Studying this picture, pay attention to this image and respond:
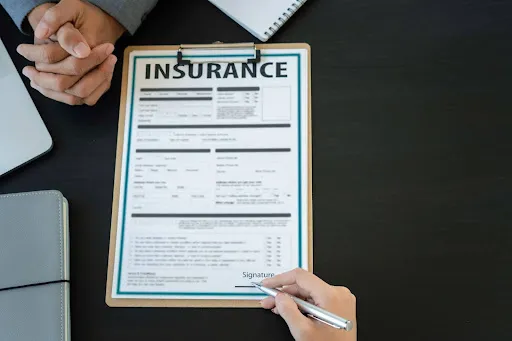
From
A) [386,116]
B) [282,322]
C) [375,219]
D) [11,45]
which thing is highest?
[11,45]

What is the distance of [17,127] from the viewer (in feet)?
2.43

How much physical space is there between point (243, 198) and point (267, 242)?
2.8 inches

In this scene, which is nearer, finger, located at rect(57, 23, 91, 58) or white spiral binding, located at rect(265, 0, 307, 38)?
→ finger, located at rect(57, 23, 91, 58)

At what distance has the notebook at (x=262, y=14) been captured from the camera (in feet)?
2.53

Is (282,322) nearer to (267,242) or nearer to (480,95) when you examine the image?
(267,242)

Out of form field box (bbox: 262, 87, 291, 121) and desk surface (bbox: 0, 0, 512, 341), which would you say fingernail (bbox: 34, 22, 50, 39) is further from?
form field box (bbox: 262, 87, 291, 121)

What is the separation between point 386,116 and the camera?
0.73m

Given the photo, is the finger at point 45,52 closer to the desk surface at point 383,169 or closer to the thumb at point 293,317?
the desk surface at point 383,169

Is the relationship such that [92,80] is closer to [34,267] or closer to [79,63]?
[79,63]

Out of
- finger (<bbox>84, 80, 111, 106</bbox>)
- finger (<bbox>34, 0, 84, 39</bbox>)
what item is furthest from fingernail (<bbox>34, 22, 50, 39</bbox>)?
finger (<bbox>84, 80, 111, 106</bbox>)

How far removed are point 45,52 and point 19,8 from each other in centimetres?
10

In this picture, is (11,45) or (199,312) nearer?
(199,312)

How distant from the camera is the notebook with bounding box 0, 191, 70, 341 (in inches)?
25.0

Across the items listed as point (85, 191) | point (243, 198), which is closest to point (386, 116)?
point (243, 198)
